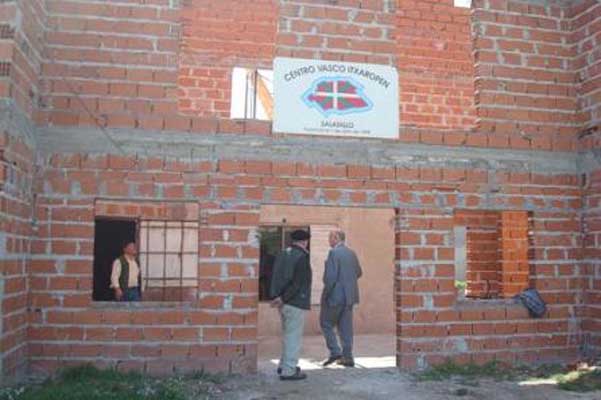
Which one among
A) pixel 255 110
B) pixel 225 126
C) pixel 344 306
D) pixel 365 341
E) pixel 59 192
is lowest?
pixel 365 341

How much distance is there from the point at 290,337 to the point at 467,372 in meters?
2.11

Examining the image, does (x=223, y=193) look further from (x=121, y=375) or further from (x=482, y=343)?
(x=482, y=343)

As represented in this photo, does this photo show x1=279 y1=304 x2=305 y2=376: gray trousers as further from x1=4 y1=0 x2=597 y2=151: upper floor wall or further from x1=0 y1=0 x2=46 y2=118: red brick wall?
x1=0 y1=0 x2=46 y2=118: red brick wall

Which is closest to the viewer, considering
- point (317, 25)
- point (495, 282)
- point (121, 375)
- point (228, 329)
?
point (121, 375)

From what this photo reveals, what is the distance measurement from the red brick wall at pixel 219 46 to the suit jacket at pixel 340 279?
3.91 meters

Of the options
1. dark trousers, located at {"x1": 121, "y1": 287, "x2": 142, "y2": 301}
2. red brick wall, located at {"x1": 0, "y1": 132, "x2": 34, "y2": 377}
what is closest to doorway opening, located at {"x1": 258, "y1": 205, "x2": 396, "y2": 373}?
dark trousers, located at {"x1": 121, "y1": 287, "x2": 142, "y2": 301}

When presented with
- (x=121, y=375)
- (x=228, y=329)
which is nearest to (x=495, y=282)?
(x=228, y=329)

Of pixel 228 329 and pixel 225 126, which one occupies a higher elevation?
pixel 225 126

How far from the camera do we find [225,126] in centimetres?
770

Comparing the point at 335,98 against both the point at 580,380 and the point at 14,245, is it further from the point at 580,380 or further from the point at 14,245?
the point at 580,380

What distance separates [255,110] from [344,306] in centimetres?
537

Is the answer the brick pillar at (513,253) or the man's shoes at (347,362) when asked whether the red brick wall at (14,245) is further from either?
the brick pillar at (513,253)

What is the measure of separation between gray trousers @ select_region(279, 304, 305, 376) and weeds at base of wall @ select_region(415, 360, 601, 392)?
4.63ft

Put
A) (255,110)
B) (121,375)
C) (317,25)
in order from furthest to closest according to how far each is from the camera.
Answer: (255,110)
(317,25)
(121,375)
